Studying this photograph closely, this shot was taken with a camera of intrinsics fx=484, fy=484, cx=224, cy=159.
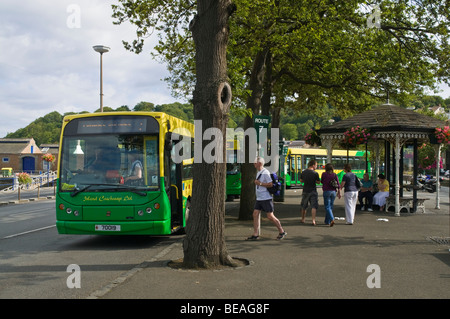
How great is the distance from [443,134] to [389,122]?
6.41ft

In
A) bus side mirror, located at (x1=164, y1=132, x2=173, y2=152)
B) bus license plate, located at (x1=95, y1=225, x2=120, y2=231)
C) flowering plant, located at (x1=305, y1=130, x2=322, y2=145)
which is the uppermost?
flowering plant, located at (x1=305, y1=130, x2=322, y2=145)

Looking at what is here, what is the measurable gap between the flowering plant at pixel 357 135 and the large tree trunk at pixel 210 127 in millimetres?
10426

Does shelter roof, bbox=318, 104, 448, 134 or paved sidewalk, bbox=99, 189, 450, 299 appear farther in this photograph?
shelter roof, bbox=318, 104, 448, 134

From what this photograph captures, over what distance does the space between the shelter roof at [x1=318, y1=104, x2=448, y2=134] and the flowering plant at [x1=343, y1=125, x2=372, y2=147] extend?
0.31 meters

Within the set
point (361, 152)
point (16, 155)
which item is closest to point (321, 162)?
point (361, 152)

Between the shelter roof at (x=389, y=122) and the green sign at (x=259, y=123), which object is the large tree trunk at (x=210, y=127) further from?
the shelter roof at (x=389, y=122)

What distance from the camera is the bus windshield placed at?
10.5m

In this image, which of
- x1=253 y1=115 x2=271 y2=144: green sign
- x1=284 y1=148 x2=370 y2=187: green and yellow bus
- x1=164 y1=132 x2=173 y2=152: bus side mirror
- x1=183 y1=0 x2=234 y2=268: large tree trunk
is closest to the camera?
x1=183 y1=0 x2=234 y2=268: large tree trunk

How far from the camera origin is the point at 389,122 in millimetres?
17844

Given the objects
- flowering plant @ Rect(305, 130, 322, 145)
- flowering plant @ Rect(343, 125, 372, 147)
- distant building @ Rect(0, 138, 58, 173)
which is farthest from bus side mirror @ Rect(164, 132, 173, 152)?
distant building @ Rect(0, 138, 58, 173)

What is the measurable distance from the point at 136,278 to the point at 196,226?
1.38m

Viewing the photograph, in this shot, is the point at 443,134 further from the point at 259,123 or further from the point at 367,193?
the point at 259,123

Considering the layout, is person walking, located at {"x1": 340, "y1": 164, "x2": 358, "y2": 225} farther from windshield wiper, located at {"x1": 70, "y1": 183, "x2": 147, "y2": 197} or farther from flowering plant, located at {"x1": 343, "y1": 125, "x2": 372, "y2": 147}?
windshield wiper, located at {"x1": 70, "y1": 183, "x2": 147, "y2": 197}

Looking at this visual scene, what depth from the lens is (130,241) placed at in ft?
38.9
